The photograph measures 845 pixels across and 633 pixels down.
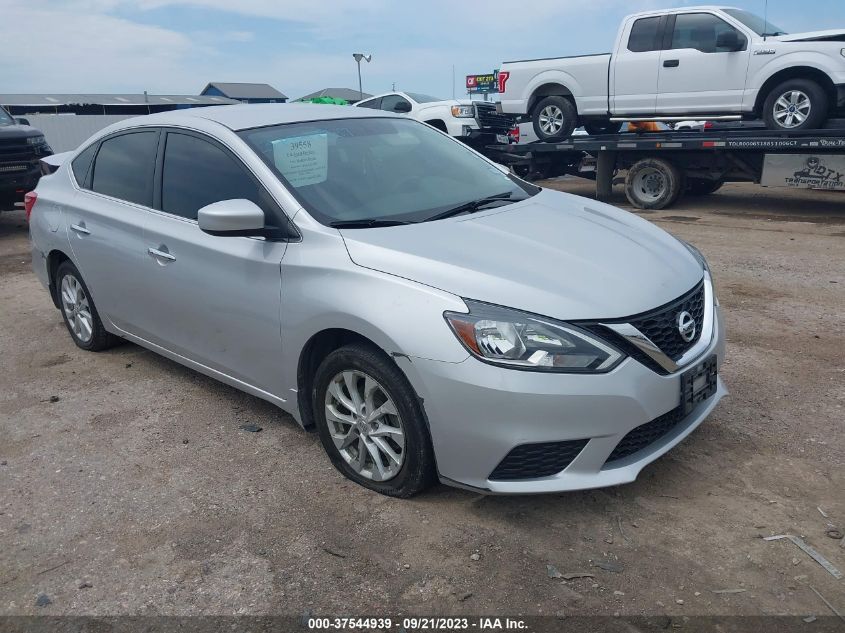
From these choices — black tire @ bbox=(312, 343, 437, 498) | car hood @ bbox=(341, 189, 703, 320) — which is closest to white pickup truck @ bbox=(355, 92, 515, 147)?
car hood @ bbox=(341, 189, 703, 320)

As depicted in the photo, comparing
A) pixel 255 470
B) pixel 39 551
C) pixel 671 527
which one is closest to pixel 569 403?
pixel 671 527

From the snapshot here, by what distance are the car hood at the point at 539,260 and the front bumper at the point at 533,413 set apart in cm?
26

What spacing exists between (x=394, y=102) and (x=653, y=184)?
7638 millimetres

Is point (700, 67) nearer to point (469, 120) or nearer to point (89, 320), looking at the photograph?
point (469, 120)

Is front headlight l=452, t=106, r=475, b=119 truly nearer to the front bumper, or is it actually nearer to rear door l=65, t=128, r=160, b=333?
rear door l=65, t=128, r=160, b=333

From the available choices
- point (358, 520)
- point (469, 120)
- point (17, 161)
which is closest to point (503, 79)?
point (469, 120)

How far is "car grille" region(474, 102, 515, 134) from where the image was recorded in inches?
619

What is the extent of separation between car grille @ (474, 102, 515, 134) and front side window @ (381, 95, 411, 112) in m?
1.98

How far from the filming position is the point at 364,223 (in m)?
3.40

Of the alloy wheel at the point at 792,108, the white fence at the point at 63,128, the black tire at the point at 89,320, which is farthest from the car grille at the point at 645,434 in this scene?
the white fence at the point at 63,128

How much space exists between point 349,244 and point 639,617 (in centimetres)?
182

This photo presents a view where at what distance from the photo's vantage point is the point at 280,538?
302cm

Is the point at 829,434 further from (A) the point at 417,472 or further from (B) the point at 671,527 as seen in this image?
(A) the point at 417,472

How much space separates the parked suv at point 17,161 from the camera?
10.9m
